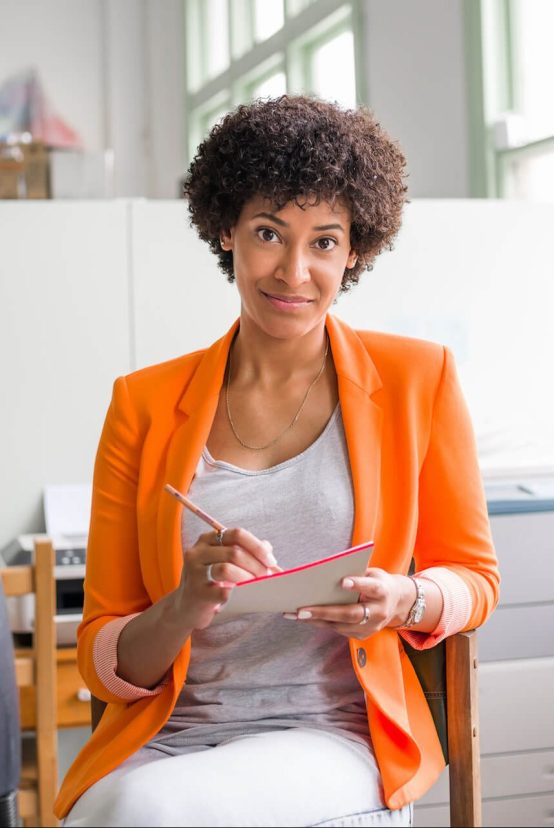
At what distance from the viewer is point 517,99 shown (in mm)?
3285

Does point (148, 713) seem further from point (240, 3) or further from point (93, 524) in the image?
point (240, 3)

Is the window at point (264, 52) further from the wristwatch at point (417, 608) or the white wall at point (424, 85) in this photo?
the wristwatch at point (417, 608)

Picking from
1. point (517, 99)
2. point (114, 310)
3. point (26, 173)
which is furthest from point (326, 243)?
point (517, 99)

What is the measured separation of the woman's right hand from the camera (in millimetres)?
1131

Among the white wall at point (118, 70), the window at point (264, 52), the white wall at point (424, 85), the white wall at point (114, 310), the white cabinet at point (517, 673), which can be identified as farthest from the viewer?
the white wall at point (118, 70)

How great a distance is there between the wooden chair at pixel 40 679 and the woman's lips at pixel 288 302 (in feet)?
2.00

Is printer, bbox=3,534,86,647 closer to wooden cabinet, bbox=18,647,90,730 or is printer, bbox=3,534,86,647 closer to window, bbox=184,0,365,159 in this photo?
wooden cabinet, bbox=18,647,90,730

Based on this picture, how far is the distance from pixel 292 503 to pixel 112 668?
30cm

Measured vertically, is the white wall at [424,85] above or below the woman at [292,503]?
above

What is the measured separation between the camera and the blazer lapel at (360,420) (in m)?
1.31

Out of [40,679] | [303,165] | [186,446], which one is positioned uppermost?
[303,165]

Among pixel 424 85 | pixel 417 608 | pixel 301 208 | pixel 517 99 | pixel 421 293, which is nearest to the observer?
pixel 417 608

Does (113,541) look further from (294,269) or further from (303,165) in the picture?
(303,165)

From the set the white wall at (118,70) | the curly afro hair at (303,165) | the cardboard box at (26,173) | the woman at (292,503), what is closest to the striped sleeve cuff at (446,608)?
the woman at (292,503)
